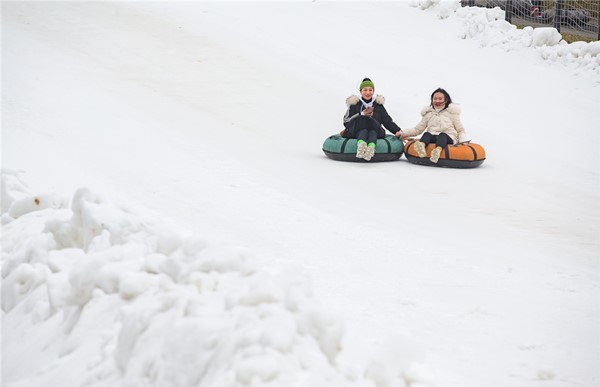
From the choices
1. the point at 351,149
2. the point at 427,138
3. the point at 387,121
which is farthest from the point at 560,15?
the point at 351,149

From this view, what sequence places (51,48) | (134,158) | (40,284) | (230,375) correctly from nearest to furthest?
(230,375) < (40,284) < (134,158) < (51,48)

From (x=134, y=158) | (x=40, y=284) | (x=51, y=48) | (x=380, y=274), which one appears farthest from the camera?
(x=51, y=48)

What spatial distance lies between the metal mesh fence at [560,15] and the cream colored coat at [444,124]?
730 centimetres

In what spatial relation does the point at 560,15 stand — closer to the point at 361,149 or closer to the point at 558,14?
the point at 558,14

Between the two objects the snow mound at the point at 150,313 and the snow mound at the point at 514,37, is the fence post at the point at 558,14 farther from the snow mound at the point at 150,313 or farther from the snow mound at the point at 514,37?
the snow mound at the point at 150,313

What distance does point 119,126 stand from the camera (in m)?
10.3

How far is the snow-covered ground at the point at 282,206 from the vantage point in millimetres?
3484

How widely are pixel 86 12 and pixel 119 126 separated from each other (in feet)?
22.0

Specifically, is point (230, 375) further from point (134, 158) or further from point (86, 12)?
point (86, 12)

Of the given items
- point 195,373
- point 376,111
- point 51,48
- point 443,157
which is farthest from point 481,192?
point 51,48

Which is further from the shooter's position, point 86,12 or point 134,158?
point 86,12

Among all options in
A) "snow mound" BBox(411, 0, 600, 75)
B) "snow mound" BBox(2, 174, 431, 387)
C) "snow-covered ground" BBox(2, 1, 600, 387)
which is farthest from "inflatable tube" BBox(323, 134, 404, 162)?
"snow mound" BBox(411, 0, 600, 75)

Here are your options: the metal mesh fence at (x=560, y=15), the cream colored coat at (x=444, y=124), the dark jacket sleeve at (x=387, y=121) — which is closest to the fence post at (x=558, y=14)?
the metal mesh fence at (x=560, y=15)

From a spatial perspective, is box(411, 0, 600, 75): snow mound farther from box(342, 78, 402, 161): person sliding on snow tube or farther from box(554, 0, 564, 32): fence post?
box(342, 78, 402, 161): person sliding on snow tube
